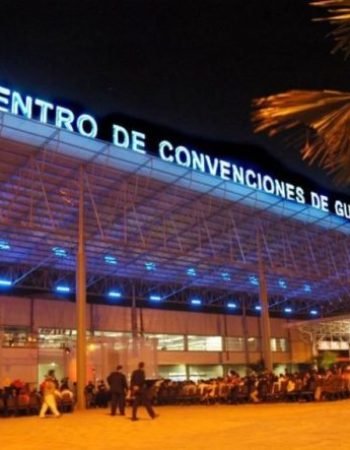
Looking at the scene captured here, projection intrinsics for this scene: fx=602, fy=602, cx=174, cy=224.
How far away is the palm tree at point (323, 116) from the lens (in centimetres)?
240

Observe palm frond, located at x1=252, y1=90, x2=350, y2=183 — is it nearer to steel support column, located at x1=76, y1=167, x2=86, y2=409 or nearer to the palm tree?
the palm tree

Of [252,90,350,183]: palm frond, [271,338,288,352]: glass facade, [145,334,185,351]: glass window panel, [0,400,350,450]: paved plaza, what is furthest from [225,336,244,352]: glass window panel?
A: [252,90,350,183]: palm frond

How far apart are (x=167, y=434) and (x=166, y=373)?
31.7 metres

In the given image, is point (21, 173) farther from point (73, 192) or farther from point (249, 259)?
point (249, 259)

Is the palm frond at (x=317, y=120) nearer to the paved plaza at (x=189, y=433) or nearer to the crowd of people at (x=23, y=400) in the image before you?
the paved plaza at (x=189, y=433)

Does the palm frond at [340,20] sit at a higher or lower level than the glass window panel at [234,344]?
lower

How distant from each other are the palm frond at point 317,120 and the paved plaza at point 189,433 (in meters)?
6.96

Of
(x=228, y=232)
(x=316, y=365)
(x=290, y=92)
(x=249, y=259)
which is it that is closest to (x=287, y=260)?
(x=249, y=259)

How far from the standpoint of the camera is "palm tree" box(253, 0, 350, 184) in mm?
2400

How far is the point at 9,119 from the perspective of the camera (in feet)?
67.7

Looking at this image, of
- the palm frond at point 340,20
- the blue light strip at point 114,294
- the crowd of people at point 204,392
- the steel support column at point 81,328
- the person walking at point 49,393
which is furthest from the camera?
the blue light strip at point 114,294

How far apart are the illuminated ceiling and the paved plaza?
10.1m

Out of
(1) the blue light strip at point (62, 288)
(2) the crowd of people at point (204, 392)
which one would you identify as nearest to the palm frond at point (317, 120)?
(2) the crowd of people at point (204, 392)

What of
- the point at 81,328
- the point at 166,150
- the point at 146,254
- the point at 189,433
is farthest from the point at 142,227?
the point at 189,433
